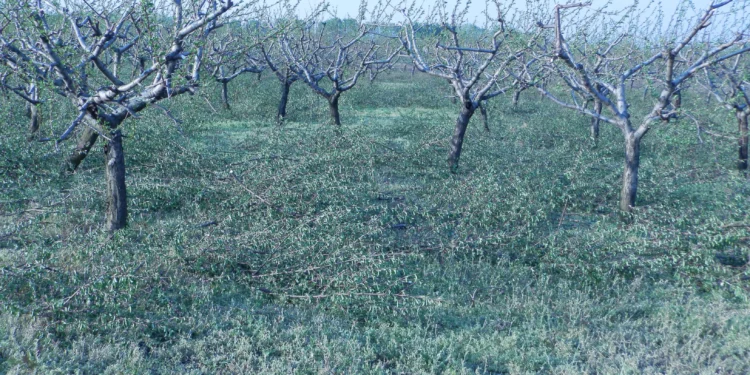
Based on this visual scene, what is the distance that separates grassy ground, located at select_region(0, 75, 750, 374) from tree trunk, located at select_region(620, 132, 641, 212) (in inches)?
8.6

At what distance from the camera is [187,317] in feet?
13.9

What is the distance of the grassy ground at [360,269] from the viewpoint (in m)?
3.94

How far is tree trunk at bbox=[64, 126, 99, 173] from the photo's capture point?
676 cm

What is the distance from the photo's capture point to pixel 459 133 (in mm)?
9812

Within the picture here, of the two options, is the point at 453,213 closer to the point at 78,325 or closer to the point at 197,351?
the point at 197,351

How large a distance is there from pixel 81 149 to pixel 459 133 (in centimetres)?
612

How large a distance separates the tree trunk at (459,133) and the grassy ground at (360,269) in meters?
0.62

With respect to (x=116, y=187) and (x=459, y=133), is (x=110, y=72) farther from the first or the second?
(x=459, y=133)

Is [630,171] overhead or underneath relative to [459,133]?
underneath

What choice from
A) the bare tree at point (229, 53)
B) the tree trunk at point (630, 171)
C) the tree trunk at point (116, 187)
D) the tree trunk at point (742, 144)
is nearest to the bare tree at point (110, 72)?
the tree trunk at point (116, 187)

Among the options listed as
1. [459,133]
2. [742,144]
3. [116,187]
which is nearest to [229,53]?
[116,187]

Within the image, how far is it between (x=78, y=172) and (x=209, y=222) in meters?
2.79

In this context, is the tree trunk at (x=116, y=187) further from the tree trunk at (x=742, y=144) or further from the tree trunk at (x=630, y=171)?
the tree trunk at (x=742, y=144)

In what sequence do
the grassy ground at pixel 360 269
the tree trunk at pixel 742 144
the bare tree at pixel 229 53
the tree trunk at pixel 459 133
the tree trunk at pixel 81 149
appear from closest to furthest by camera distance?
the grassy ground at pixel 360 269, the bare tree at pixel 229 53, the tree trunk at pixel 81 149, the tree trunk at pixel 459 133, the tree trunk at pixel 742 144
